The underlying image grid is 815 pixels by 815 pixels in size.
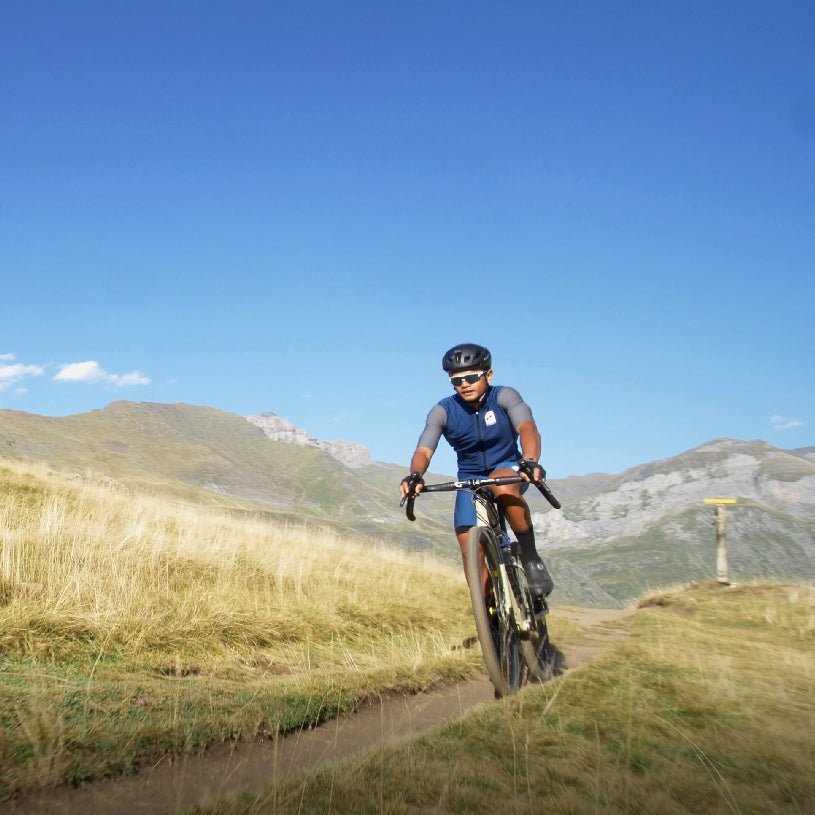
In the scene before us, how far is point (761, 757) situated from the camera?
12.4 feet

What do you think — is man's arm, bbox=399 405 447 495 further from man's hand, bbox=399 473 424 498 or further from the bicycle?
the bicycle

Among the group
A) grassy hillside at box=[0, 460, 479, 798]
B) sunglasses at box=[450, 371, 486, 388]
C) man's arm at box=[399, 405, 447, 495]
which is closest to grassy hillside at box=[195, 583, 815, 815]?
grassy hillside at box=[0, 460, 479, 798]

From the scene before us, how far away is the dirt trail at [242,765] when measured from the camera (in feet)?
10.7

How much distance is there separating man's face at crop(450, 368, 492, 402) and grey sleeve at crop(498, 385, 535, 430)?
0.73 feet

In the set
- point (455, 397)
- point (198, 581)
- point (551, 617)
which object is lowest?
point (551, 617)

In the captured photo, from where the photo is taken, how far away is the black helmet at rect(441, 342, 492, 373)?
654 cm

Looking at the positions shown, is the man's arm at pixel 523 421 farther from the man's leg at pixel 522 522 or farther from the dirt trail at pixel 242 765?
the dirt trail at pixel 242 765

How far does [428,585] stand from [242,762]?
27.8 feet

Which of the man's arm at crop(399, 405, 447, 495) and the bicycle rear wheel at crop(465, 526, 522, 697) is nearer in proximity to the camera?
the bicycle rear wheel at crop(465, 526, 522, 697)

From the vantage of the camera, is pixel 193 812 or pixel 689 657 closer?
pixel 193 812

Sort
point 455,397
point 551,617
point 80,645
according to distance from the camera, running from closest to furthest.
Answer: point 80,645 → point 455,397 → point 551,617

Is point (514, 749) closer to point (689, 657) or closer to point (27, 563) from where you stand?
point (689, 657)

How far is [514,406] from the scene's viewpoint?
6.67m

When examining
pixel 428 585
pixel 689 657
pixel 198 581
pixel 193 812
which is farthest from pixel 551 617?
pixel 193 812
